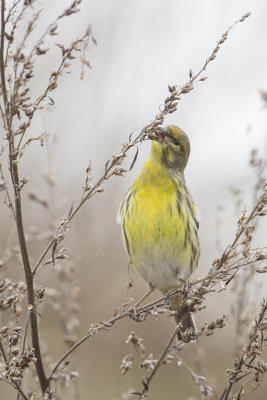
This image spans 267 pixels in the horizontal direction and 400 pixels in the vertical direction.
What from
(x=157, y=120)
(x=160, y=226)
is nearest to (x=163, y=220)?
(x=160, y=226)

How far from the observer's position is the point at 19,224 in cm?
186

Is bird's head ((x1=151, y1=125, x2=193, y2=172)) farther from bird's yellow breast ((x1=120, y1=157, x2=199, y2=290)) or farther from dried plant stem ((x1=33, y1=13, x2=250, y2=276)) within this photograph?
dried plant stem ((x1=33, y1=13, x2=250, y2=276))

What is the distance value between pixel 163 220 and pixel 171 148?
606 millimetres

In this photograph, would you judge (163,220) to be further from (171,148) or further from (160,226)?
(171,148)

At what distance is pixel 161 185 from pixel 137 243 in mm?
413

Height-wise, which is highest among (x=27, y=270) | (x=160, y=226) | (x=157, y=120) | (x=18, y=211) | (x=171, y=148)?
(x=171, y=148)

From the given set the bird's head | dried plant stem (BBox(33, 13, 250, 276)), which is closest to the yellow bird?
the bird's head

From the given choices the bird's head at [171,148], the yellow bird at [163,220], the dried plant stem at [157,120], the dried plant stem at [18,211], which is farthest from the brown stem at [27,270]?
the bird's head at [171,148]

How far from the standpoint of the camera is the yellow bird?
11.8ft

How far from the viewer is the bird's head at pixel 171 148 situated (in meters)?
3.90

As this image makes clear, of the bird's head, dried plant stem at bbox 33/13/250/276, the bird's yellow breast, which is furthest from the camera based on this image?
the bird's head

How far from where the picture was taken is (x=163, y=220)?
3.58m

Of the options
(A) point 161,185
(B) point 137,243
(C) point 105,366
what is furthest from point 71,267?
(C) point 105,366

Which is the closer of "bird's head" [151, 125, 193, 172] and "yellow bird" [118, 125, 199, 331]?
"yellow bird" [118, 125, 199, 331]
